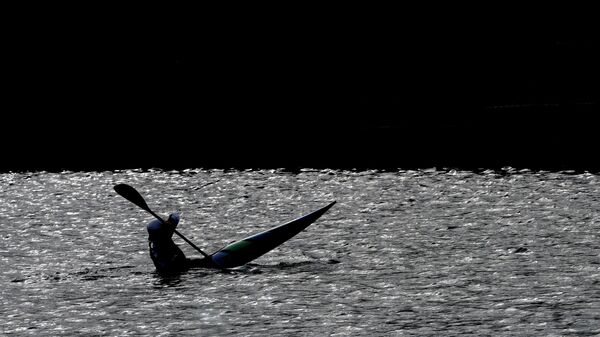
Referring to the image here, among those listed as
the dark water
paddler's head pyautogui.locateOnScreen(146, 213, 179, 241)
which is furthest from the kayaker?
the dark water

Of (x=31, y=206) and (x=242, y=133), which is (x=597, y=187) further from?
(x=242, y=133)

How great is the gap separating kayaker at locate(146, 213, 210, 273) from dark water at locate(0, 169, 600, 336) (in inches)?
21.8

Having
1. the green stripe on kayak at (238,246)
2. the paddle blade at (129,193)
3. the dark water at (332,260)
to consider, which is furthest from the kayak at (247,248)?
the paddle blade at (129,193)

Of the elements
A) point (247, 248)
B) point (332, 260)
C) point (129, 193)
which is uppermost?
point (129, 193)

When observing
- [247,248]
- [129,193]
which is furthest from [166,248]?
[247,248]

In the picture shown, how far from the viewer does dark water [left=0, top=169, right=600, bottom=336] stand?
29391 millimetres

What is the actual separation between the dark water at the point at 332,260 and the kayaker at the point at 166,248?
55 cm

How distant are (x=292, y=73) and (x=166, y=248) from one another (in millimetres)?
68613

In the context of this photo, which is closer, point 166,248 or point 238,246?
point 166,248

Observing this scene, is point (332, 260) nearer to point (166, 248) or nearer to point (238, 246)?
point (238, 246)

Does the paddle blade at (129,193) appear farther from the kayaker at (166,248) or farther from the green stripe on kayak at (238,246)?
the green stripe on kayak at (238,246)

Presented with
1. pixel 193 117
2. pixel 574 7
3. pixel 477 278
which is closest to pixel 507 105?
pixel 574 7

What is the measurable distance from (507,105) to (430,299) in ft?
214

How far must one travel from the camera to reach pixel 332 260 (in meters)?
39.0
